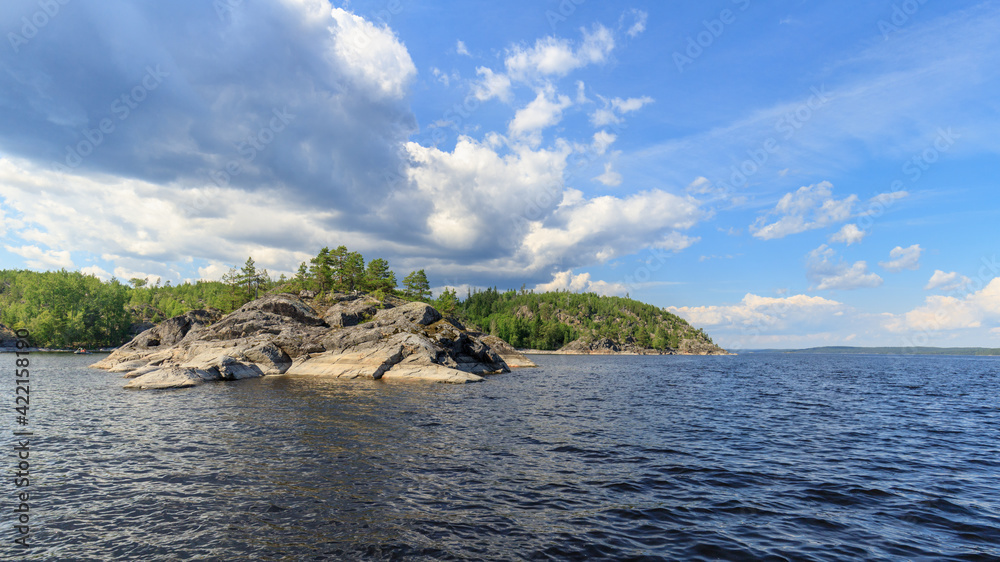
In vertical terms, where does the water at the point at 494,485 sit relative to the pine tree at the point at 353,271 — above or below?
below

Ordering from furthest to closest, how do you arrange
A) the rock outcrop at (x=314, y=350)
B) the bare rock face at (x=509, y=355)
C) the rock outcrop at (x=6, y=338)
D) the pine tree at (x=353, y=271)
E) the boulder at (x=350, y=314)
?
1. the rock outcrop at (x=6, y=338)
2. the pine tree at (x=353, y=271)
3. the bare rock face at (x=509, y=355)
4. the boulder at (x=350, y=314)
5. the rock outcrop at (x=314, y=350)

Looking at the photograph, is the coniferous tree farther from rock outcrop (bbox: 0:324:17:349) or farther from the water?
rock outcrop (bbox: 0:324:17:349)

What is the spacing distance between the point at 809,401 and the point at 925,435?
1502 cm

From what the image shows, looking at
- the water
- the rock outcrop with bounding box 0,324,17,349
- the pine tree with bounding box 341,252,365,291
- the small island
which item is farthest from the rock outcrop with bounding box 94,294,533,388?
the rock outcrop with bounding box 0,324,17,349

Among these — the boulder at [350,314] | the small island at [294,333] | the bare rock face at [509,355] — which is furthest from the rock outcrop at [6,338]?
the bare rock face at [509,355]

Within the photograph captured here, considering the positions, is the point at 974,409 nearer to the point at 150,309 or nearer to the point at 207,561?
the point at 207,561

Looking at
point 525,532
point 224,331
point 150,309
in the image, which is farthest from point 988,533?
point 150,309

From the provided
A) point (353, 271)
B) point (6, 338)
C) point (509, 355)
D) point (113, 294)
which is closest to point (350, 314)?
point (353, 271)

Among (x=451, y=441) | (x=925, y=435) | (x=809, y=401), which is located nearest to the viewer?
(x=451, y=441)

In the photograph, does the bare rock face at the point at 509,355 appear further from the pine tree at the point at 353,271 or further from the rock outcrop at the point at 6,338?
the rock outcrop at the point at 6,338

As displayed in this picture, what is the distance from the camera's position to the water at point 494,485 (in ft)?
31.9

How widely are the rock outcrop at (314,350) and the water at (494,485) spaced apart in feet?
63.5

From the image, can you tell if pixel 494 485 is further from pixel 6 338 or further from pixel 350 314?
pixel 6 338

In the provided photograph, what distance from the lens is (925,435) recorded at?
22.8m
